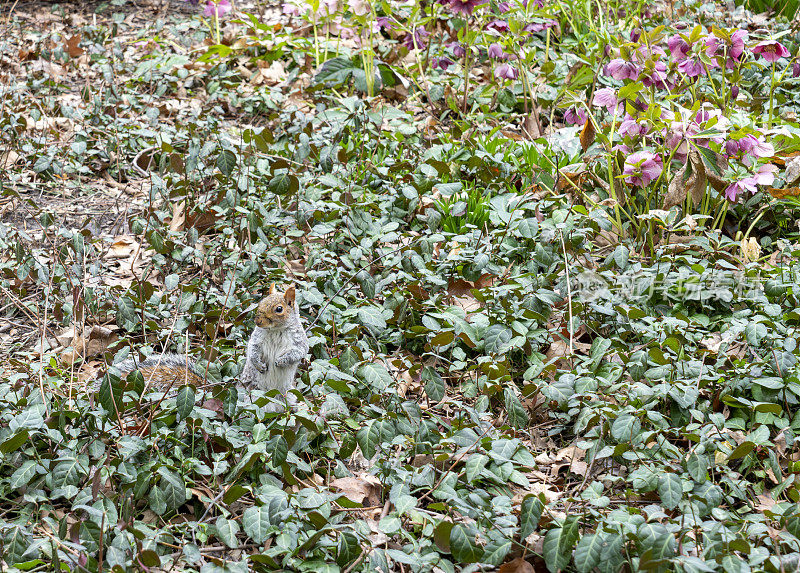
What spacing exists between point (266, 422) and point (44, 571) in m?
0.84

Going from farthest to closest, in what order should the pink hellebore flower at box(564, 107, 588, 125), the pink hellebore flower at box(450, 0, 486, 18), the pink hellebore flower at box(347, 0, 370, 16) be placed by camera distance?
the pink hellebore flower at box(347, 0, 370, 16) → the pink hellebore flower at box(450, 0, 486, 18) → the pink hellebore flower at box(564, 107, 588, 125)

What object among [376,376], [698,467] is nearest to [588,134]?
[376,376]

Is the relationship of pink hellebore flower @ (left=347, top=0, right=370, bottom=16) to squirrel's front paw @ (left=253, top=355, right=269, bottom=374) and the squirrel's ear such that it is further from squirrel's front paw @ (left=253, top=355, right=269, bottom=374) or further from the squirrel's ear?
squirrel's front paw @ (left=253, top=355, right=269, bottom=374)

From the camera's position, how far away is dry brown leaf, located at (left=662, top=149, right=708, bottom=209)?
11.5ft

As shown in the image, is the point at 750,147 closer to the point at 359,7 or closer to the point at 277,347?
the point at 277,347

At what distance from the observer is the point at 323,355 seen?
123 inches

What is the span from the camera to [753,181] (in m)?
3.36

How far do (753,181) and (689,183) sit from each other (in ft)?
1.00

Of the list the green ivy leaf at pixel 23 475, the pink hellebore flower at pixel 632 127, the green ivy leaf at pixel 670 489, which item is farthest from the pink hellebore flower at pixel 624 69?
the green ivy leaf at pixel 23 475

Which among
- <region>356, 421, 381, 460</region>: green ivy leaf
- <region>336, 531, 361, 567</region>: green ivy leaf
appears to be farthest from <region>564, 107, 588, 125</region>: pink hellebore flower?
<region>336, 531, 361, 567</region>: green ivy leaf

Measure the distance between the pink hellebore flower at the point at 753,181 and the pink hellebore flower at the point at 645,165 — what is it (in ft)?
1.09

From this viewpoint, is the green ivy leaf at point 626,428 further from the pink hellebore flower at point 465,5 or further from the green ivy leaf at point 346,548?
the pink hellebore flower at point 465,5

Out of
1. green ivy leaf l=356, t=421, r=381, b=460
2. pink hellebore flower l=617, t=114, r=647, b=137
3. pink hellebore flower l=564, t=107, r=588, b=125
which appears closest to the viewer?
green ivy leaf l=356, t=421, r=381, b=460

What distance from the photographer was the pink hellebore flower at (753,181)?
335cm
